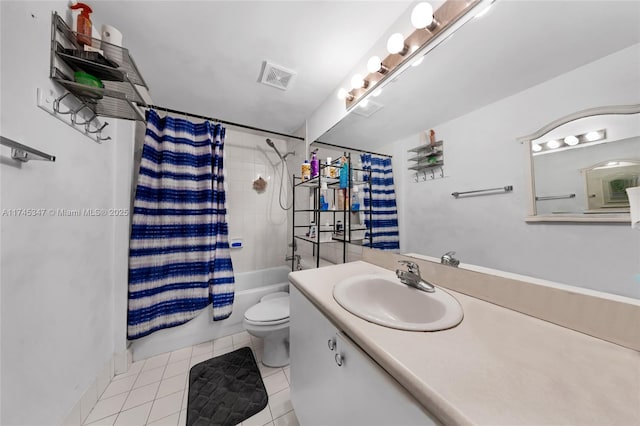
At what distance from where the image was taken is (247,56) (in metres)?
1.25

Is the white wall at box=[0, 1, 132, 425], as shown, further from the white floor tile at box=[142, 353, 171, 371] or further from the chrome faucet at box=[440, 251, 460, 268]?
the chrome faucet at box=[440, 251, 460, 268]

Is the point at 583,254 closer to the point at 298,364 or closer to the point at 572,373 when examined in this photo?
the point at 572,373

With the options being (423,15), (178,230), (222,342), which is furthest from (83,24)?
(222,342)

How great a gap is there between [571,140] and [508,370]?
645 millimetres

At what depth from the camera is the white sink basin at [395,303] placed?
592mm

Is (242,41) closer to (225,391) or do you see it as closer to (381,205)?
(381,205)

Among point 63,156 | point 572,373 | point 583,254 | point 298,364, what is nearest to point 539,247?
point 583,254

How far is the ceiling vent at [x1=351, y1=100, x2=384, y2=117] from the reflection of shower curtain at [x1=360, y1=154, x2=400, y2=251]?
0.27m

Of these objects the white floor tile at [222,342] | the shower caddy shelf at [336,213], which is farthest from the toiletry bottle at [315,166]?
the white floor tile at [222,342]

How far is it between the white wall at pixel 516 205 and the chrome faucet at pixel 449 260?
2cm

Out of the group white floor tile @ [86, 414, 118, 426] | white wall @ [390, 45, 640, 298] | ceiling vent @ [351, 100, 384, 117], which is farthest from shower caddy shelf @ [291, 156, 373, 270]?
A: white floor tile @ [86, 414, 118, 426]

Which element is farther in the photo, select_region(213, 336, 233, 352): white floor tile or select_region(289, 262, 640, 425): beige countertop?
select_region(213, 336, 233, 352): white floor tile

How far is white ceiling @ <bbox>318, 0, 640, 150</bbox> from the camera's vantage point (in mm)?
535

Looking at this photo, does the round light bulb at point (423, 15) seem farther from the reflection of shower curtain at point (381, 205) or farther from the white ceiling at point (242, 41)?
the reflection of shower curtain at point (381, 205)
